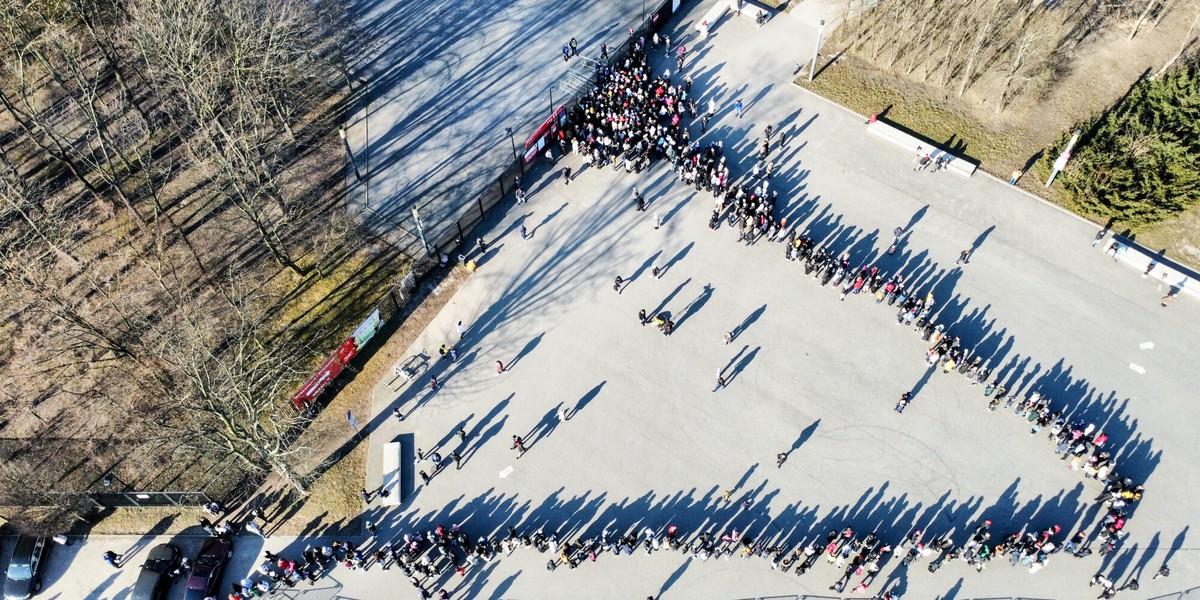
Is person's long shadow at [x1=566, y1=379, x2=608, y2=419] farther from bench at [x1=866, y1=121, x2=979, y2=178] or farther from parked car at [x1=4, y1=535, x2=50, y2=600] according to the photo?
parked car at [x1=4, y1=535, x2=50, y2=600]

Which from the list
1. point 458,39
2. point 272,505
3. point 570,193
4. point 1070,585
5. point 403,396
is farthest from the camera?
point 458,39

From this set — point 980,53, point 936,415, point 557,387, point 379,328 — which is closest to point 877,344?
point 936,415

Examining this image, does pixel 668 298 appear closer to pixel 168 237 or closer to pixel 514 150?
pixel 514 150

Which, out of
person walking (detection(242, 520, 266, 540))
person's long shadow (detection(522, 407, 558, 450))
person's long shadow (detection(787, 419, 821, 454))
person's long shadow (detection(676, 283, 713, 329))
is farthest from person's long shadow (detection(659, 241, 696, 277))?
person walking (detection(242, 520, 266, 540))

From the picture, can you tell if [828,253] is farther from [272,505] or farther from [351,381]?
[272,505]

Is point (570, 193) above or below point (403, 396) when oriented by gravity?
above

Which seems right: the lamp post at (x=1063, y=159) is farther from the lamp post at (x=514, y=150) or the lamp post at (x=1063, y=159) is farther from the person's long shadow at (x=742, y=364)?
the lamp post at (x=514, y=150)

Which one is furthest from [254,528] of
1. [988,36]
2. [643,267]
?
[988,36]
